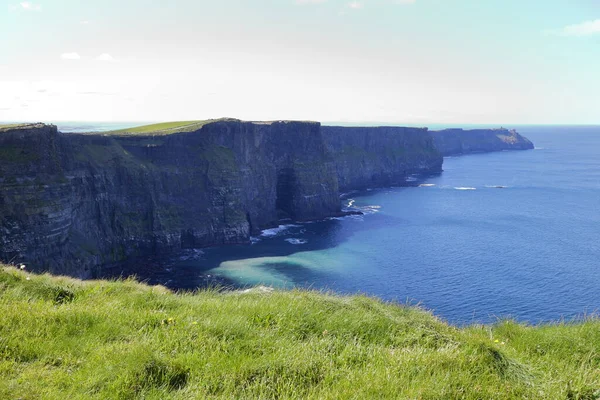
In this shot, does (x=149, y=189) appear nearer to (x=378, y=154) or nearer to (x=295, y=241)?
(x=295, y=241)

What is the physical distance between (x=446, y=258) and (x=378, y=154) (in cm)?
8937

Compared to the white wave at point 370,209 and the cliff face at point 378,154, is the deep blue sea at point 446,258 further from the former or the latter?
the cliff face at point 378,154

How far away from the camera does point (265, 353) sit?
278 inches

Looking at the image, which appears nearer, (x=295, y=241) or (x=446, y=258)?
(x=446, y=258)

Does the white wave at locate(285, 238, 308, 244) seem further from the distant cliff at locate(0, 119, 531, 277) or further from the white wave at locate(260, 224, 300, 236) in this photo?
the distant cliff at locate(0, 119, 531, 277)

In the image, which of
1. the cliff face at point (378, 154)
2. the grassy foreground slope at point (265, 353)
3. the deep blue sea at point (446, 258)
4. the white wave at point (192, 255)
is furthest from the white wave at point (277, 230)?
the grassy foreground slope at point (265, 353)

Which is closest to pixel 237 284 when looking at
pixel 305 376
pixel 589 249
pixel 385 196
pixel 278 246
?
pixel 278 246

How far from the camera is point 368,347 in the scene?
25.8 ft

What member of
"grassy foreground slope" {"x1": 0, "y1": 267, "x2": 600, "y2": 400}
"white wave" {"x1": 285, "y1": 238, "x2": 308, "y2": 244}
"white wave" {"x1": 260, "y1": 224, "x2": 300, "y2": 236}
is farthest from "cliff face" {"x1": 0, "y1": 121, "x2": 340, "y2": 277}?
"grassy foreground slope" {"x1": 0, "y1": 267, "x2": 600, "y2": 400}

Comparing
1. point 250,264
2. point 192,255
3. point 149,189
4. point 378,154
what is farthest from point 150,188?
point 378,154

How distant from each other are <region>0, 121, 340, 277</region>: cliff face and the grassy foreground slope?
2776 cm

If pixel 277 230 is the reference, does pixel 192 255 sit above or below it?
below

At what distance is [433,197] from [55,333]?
11406 centimetres

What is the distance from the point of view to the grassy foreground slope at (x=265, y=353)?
6.04 meters
